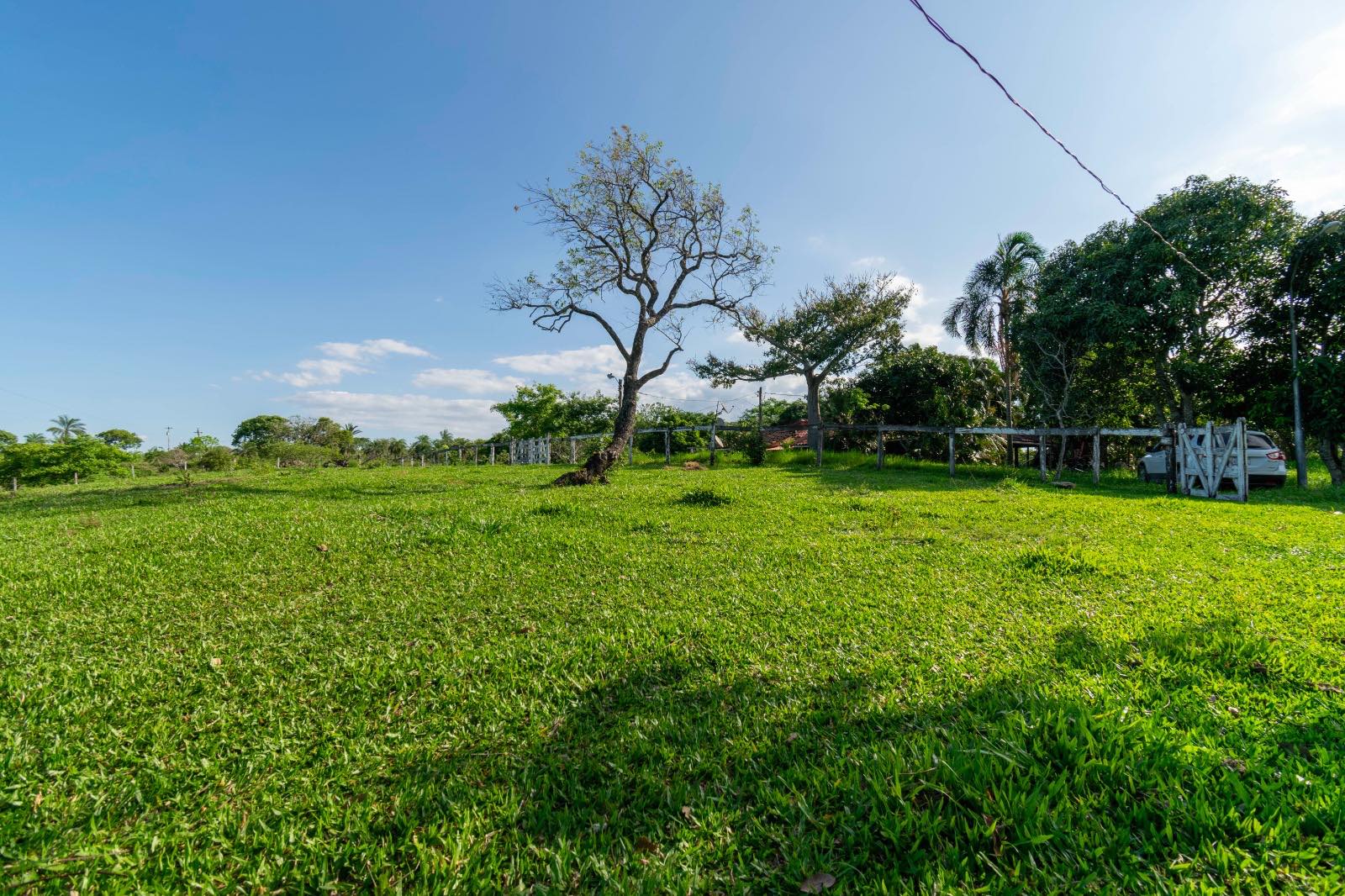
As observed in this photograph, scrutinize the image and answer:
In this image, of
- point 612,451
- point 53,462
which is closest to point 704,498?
point 612,451

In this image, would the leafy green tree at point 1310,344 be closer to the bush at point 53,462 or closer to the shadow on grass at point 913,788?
the shadow on grass at point 913,788

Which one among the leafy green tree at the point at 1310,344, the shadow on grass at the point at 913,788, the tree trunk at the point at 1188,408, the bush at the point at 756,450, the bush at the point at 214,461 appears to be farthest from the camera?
the bush at the point at 214,461

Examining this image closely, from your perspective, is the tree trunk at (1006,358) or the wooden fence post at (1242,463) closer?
the wooden fence post at (1242,463)

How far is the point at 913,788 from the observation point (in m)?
1.91

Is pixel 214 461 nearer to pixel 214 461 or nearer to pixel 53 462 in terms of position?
pixel 214 461

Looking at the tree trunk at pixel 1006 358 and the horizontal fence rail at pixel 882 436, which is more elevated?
the tree trunk at pixel 1006 358

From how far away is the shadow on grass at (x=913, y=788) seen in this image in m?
1.62

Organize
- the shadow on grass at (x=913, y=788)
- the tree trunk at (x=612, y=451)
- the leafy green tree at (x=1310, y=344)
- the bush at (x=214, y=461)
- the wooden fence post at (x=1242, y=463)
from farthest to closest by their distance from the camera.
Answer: the bush at (x=214, y=461), the leafy green tree at (x=1310, y=344), the tree trunk at (x=612, y=451), the wooden fence post at (x=1242, y=463), the shadow on grass at (x=913, y=788)

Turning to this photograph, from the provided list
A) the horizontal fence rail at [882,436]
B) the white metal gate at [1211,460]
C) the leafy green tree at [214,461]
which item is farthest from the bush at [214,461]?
the white metal gate at [1211,460]

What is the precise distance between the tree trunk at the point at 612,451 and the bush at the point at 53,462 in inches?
1023

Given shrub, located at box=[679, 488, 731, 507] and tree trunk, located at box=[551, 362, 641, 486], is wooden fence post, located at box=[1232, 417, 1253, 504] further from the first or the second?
tree trunk, located at box=[551, 362, 641, 486]

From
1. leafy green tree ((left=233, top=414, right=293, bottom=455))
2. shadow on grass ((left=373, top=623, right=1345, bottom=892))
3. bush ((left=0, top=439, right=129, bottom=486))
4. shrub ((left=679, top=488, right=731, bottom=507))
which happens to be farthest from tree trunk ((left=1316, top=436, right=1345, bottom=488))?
leafy green tree ((left=233, top=414, right=293, bottom=455))

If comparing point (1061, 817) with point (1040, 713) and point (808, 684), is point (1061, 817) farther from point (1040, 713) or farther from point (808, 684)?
point (808, 684)

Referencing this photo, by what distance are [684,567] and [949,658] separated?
2.54m
